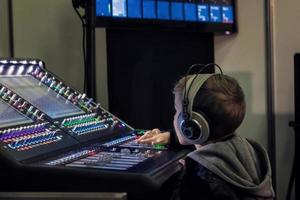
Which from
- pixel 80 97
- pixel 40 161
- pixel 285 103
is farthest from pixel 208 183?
pixel 285 103

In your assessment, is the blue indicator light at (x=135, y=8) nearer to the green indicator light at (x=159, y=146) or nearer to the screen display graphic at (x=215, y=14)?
the screen display graphic at (x=215, y=14)

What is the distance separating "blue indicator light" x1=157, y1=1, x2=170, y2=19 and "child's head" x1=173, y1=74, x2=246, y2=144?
1204mm

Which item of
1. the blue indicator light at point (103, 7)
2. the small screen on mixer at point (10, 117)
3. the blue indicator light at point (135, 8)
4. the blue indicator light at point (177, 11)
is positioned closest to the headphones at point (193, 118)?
the small screen on mixer at point (10, 117)

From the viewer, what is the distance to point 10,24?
7.75ft

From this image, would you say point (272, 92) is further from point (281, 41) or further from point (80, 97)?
point (80, 97)

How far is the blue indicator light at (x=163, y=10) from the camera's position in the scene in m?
2.44

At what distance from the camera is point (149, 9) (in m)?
2.40

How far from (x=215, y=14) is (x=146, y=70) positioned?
0.46 m

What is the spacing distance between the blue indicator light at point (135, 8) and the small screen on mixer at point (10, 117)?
1023 mm

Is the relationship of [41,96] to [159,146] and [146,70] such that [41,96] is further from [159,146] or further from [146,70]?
[146,70]

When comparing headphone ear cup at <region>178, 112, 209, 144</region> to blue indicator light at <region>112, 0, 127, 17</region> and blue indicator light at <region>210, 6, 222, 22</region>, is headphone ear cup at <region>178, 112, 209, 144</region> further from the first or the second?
blue indicator light at <region>210, 6, 222, 22</region>

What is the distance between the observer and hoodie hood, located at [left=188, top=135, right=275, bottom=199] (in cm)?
122

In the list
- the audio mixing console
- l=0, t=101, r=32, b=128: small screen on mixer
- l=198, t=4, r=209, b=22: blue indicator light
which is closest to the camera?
the audio mixing console

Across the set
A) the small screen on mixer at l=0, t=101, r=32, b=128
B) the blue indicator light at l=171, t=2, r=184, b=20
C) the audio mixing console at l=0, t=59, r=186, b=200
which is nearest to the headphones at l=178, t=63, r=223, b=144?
the audio mixing console at l=0, t=59, r=186, b=200
